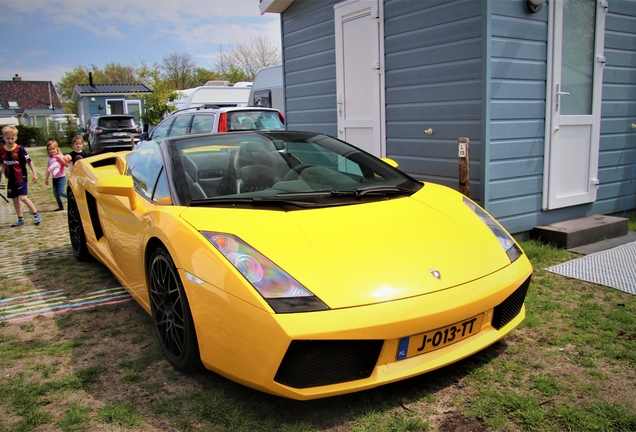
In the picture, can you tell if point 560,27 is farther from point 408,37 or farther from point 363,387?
point 363,387

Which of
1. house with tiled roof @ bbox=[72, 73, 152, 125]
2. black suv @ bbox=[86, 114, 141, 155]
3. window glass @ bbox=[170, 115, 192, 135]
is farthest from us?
house with tiled roof @ bbox=[72, 73, 152, 125]

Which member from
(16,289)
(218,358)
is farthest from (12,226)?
(218,358)

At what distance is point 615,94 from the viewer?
6000mm

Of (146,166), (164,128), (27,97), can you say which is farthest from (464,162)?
(27,97)

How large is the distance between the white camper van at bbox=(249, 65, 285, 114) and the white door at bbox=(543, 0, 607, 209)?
10318mm

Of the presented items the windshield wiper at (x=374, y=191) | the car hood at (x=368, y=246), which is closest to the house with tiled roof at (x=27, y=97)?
the windshield wiper at (x=374, y=191)

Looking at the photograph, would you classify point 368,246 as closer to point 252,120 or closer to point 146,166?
point 146,166

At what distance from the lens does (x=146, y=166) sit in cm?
354

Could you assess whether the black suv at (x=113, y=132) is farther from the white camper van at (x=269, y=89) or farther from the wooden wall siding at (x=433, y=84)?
the wooden wall siding at (x=433, y=84)

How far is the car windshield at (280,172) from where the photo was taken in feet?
9.55

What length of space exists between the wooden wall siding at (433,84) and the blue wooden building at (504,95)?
0.01 m

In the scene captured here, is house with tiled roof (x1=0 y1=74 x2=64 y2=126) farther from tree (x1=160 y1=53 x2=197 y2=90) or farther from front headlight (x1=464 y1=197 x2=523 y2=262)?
front headlight (x1=464 y1=197 x2=523 y2=262)

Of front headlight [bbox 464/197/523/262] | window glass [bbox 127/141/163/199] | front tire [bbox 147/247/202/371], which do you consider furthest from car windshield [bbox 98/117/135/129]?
front headlight [bbox 464/197/523/262]

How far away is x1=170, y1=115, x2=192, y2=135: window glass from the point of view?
9.98 metres
